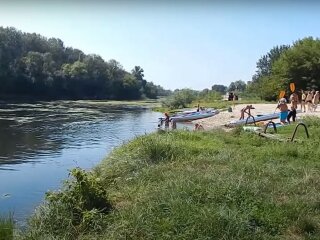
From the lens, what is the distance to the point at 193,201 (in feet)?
28.7

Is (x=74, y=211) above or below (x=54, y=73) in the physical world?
below

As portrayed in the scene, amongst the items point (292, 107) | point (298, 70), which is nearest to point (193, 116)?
point (292, 107)

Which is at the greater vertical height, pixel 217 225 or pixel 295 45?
pixel 295 45

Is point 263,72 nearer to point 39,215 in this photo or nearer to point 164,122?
point 164,122

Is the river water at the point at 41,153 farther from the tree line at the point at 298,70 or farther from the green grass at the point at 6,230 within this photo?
the tree line at the point at 298,70

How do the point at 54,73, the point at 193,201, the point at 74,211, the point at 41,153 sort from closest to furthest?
the point at 193,201
the point at 74,211
the point at 41,153
the point at 54,73


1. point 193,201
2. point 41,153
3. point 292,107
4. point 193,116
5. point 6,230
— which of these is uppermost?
point 292,107

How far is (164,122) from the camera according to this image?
37375mm

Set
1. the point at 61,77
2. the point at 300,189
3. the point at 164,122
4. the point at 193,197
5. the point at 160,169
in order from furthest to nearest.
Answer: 1. the point at 61,77
2. the point at 164,122
3. the point at 160,169
4. the point at 300,189
5. the point at 193,197

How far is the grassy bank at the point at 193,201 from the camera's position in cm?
768

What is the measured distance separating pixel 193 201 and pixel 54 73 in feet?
331

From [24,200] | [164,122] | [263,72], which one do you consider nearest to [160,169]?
[24,200]

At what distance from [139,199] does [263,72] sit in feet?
458

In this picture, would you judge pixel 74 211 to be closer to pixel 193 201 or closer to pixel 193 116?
pixel 193 201
